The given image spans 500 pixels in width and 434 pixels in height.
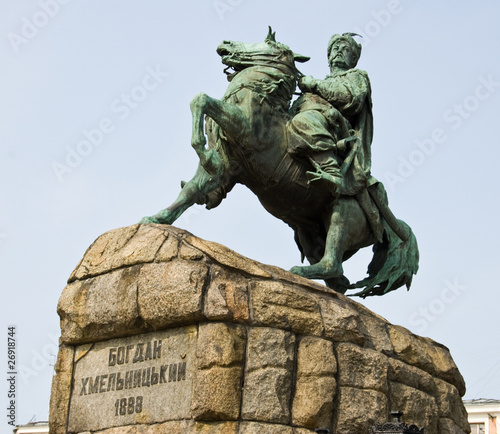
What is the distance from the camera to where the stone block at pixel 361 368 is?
796 cm

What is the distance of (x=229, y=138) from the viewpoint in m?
9.12

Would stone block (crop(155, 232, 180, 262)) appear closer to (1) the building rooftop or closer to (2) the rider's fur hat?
(2) the rider's fur hat

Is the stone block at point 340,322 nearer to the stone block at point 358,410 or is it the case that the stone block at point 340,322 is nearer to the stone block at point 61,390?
the stone block at point 358,410

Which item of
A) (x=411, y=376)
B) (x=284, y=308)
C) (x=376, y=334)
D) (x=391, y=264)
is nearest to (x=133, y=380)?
(x=284, y=308)

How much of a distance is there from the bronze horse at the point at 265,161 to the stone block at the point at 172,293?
957mm

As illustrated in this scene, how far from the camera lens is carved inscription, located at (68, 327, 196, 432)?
7602 millimetres

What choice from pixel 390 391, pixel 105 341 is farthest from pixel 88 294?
pixel 390 391

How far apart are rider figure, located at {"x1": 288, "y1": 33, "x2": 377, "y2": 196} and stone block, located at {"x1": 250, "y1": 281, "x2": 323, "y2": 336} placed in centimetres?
179

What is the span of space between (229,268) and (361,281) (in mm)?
3084

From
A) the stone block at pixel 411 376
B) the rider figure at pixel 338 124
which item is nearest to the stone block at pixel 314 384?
the stone block at pixel 411 376

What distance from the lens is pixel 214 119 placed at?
29.3 ft

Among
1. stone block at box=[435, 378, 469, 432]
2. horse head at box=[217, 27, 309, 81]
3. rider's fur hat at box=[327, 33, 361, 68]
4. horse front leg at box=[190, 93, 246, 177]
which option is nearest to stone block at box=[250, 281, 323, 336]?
horse front leg at box=[190, 93, 246, 177]

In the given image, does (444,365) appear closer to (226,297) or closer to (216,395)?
(226,297)

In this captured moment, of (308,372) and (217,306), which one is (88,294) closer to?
(217,306)
